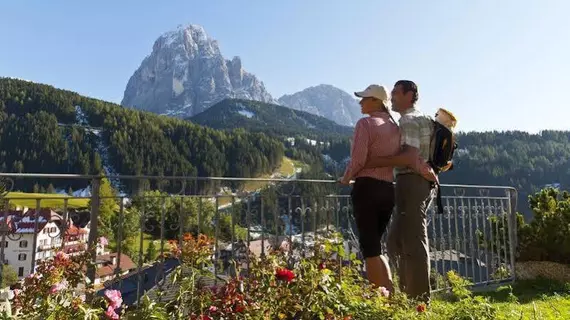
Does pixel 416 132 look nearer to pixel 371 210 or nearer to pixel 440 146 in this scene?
pixel 440 146

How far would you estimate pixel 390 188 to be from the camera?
11.0 ft

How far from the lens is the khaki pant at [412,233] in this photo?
3.31 meters

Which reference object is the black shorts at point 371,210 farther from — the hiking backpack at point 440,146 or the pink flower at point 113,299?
the pink flower at point 113,299

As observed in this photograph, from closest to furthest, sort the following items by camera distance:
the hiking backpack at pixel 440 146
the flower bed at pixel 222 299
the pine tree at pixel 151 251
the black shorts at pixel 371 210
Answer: the flower bed at pixel 222 299 → the black shorts at pixel 371 210 → the hiking backpack at pixel 440 146 → the pine tree at pixel 151 251

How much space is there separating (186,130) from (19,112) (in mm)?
49578

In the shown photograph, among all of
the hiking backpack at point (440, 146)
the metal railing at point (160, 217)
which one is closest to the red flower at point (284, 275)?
the metal railing at point (160, 217)

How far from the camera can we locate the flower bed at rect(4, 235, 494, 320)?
183 centimetres

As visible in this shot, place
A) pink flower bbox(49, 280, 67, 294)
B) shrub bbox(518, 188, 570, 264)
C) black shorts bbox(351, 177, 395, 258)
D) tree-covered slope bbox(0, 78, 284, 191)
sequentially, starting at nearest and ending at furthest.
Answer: pink flower bbox(49, 280, 67, 294) < black shorts bbox(351, 177, 395, 258) < shrub bbox(518, 188, 570, 264) < tree-covered slope bbox(0, 78, 284, 191)

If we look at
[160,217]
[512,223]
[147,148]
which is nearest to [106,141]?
[147,148]

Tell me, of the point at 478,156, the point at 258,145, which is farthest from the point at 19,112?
the point at 478,156

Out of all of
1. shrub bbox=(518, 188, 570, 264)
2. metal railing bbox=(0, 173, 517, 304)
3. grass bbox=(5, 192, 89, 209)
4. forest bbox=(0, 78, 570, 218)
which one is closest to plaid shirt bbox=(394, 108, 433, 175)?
metal railing bbox=(0, 173, 517, 304)

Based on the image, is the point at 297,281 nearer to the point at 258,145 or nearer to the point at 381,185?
the point at 381,185

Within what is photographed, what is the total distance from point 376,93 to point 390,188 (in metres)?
0.80

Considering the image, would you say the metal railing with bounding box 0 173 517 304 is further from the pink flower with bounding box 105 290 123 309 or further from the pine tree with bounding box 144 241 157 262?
the pink flower with bounding box 105 290 123 309
